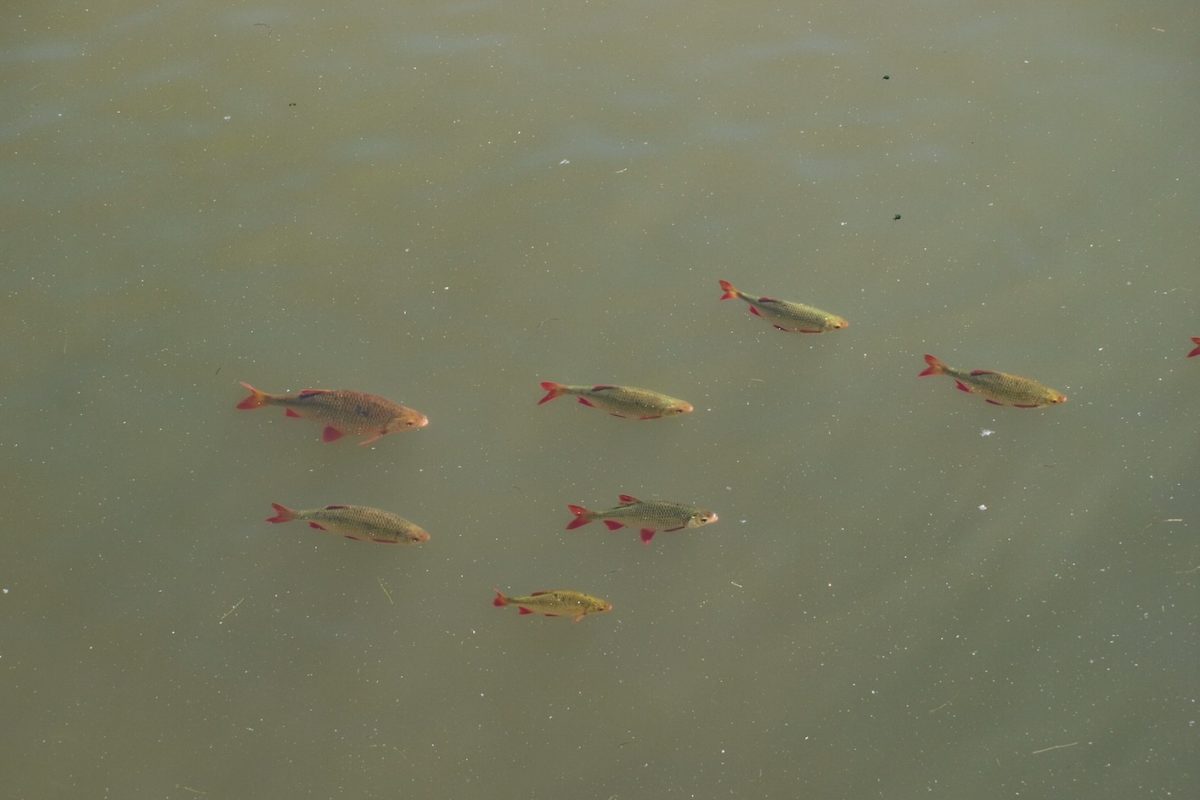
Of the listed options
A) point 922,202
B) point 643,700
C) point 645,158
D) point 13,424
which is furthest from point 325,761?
point 922,202

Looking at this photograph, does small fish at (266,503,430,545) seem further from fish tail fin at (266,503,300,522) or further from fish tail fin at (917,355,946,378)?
fish tail fin at (917,355,946,378)

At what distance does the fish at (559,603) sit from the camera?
3.31 m

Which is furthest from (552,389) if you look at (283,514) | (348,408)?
(283,514)

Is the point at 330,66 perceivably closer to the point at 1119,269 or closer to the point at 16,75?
the point at 16,75

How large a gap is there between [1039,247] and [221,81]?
3448 millimetres

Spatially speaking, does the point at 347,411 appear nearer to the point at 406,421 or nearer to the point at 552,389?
the point at 406,421

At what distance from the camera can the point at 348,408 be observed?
11.3ft

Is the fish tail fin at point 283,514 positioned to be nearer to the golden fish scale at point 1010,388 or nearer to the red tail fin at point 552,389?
the red tail fin at point 552,389

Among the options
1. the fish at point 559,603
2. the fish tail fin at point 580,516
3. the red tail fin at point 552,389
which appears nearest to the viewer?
the fish at point 559,603

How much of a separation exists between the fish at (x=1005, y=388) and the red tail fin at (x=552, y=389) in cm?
131

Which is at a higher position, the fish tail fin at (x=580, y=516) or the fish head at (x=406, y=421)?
the fish head at (x=406, y=421)

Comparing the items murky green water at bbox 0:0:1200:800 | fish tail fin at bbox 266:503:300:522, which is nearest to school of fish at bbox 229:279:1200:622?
fish tail fin at bbox 266:503:300:522

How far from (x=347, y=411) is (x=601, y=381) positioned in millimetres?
927

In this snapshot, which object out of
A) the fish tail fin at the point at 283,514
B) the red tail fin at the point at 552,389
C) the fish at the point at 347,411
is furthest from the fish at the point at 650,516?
the fish tail fin at the point at 283,514
